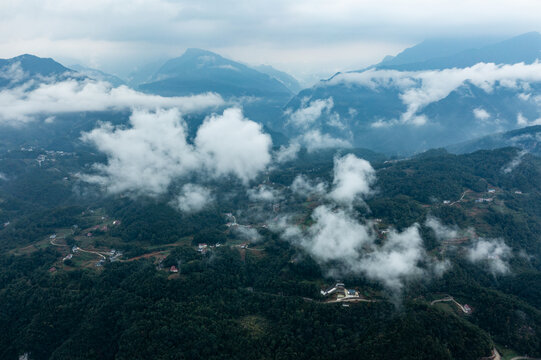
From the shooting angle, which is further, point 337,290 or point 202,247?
point 202,247

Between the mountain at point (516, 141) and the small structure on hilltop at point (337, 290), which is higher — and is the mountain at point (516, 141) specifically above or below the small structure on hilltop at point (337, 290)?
above

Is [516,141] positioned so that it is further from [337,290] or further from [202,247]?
[202,247]

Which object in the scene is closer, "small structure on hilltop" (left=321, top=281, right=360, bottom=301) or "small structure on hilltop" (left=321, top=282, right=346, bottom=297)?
"small structure on hilltop" (left=321, top=281, right=360, bottom=301)

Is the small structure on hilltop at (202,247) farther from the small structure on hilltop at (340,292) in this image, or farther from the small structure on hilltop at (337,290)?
the small structure on hilltop at (340,292)

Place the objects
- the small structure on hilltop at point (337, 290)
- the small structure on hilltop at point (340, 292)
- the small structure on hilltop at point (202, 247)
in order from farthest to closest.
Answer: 1. the small structure on hilltop at point (202, 247)
2. the small structure on hilltop at point (337, 290)
3. the small structure on hilltop at point (340, 292)

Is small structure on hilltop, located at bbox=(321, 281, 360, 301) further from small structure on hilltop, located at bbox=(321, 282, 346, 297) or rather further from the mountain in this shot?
the mountain

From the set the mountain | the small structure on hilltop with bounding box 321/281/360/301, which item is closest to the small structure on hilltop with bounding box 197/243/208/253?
the small structure on hilltop with bounding box 321/281/360/301

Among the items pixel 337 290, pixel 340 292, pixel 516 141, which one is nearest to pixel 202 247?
pixel 337 290

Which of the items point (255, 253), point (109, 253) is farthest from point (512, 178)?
point (109, 253)

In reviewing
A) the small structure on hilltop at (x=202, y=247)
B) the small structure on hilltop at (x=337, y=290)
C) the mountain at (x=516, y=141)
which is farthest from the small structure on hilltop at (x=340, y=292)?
the mountain at (x=516, y=141)
